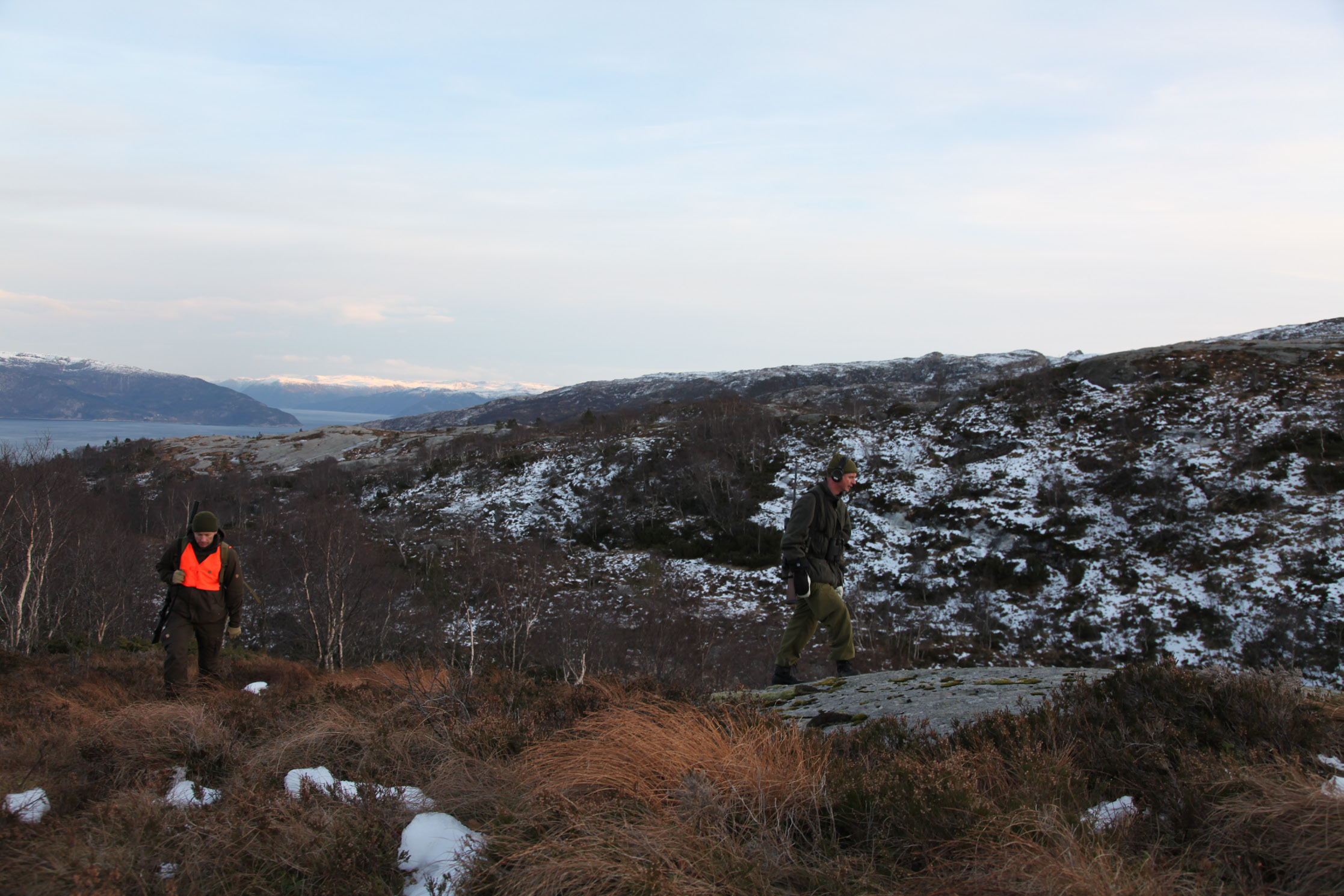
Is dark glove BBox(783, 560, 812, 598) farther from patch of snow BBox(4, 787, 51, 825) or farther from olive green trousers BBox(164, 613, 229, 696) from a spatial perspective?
olive green trousers BBox(164, 613, 229, 696)

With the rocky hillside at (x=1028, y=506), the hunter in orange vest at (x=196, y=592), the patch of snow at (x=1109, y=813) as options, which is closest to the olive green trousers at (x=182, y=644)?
the hunter in orange vest at (x=196, y=592)

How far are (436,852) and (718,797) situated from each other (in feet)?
4.33

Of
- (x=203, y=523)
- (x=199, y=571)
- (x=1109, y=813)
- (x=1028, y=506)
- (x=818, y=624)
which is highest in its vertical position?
(x=203, y=523)

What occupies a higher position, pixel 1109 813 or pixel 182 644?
pixel 1109 813

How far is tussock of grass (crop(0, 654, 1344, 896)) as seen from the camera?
8.54ft

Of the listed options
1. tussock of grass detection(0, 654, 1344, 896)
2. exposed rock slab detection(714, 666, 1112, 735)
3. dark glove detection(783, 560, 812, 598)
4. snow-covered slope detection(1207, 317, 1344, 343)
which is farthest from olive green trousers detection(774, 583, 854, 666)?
snow-covered slope detection(1207, 317, 1344, 343)

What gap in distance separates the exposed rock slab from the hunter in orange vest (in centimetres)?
541

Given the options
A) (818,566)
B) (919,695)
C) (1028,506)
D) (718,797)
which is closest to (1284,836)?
(718,797)

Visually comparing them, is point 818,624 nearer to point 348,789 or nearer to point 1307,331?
point 348,789

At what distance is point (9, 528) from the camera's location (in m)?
27.1

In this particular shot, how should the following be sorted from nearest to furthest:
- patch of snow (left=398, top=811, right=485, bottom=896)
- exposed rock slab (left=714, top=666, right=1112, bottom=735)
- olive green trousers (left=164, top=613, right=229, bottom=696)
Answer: patch of snow (left=398, top=811, right=485, bottom=896)
exposed rock slab (left=714, top=666, right=1112, bottom=735)
olive green trousers (left=164, top=613, right=229, bottom=696)

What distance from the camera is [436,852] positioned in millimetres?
3023

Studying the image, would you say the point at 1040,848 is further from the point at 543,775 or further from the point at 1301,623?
the point at 1301,623

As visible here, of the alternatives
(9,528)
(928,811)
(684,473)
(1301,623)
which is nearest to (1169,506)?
(1301,623)
